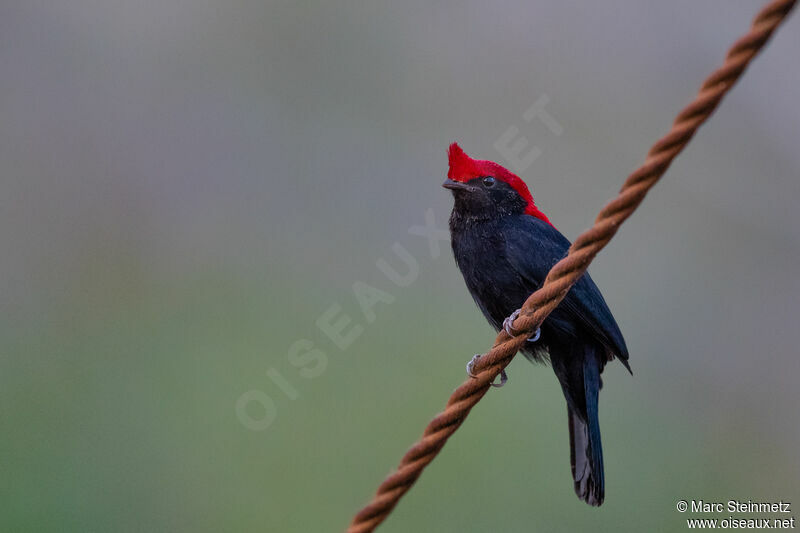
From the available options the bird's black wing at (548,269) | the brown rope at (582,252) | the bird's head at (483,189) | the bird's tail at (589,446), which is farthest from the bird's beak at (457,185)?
the brown rope at (582,252)

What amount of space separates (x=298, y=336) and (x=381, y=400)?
1.23 metres

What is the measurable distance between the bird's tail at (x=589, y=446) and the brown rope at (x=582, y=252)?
1.35 meters

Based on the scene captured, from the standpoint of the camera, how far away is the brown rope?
178 centimetres

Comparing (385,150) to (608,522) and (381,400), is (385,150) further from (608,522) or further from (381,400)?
(608,522)

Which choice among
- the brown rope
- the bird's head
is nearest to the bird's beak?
the bird's head

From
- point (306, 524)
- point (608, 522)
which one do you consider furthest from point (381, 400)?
point (608, 522)

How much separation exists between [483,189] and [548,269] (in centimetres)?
53

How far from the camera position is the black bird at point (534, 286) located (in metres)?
3.76

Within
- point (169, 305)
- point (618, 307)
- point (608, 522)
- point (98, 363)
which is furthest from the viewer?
point (169, 305)

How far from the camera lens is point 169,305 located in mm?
9328

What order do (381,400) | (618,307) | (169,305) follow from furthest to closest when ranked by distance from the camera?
1. (169,305)
2. (618,307)
3. (381,400)

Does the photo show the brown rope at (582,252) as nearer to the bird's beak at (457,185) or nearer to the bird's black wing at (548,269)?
the bird's black wing at (548,269)

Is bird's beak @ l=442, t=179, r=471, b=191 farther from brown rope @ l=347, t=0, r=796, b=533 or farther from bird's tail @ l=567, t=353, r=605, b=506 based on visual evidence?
brown rope @ l=347, t=0, r=796, b=533

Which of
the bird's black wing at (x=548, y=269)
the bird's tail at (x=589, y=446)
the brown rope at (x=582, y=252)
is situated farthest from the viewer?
the bird's tail at (x=589, y=446)
